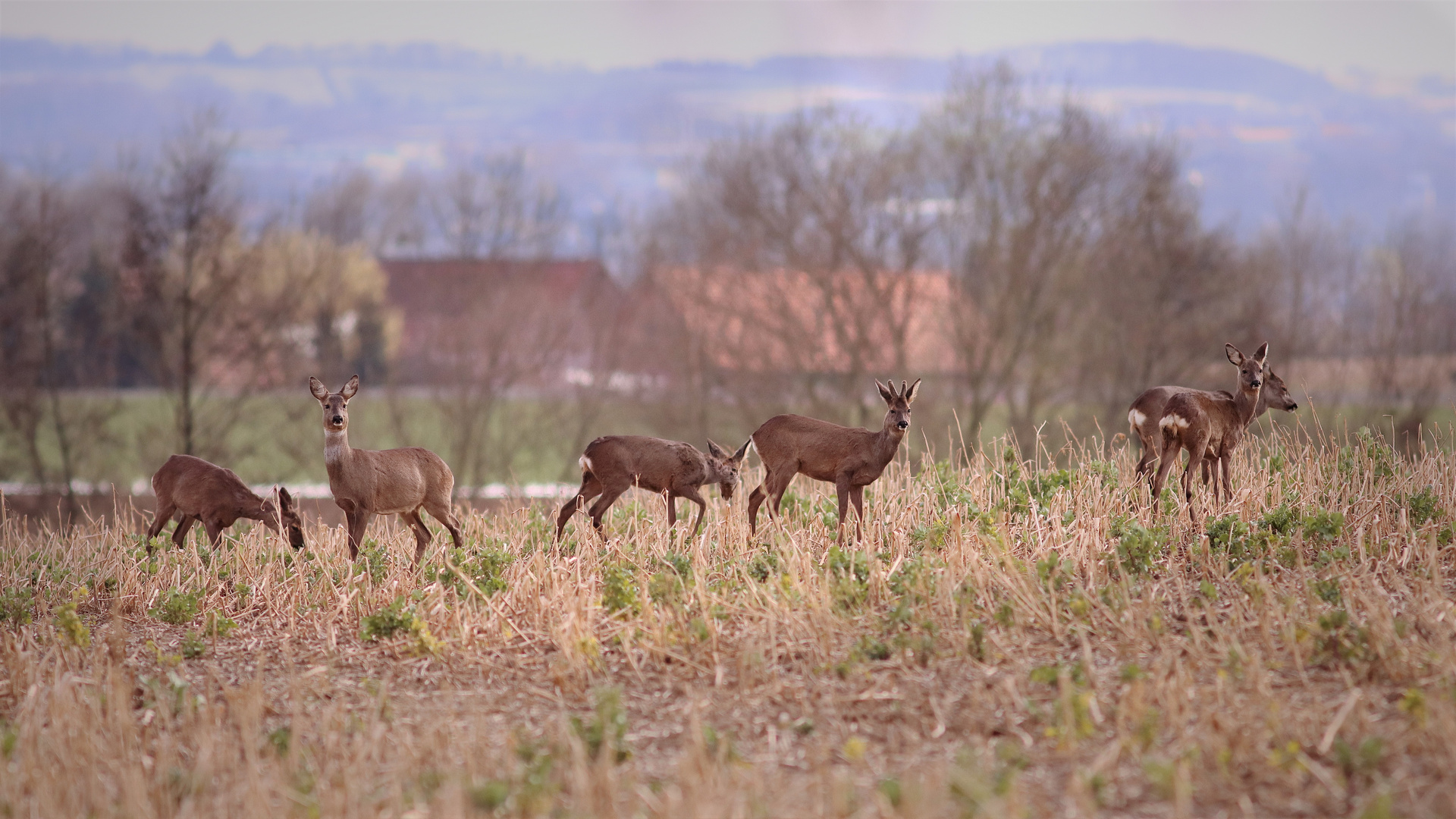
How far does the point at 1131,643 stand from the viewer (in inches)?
253

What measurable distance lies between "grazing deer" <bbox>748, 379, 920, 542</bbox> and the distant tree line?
2006 centimetres

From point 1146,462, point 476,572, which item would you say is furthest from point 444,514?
point 1146,462

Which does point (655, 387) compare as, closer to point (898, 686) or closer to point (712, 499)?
point (712, 499)

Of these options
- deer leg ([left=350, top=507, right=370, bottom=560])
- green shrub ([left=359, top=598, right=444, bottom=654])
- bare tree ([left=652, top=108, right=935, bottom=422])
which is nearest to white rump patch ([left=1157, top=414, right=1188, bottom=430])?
green shrub ([left=359, top=598, right=444, bottom=654])

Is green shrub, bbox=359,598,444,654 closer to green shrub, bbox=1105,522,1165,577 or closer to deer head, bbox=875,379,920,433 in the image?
deer head, bbox=875,379,920,433

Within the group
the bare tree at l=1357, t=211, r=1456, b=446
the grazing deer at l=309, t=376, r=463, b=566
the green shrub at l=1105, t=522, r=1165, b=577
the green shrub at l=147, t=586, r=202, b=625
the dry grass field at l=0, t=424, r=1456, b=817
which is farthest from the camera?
the bare tree at l=1357, t=211, r=1456, b=446

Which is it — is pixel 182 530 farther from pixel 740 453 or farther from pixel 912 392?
pixel 912 392

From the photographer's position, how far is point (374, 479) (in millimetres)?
8523

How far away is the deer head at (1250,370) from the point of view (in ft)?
29.2

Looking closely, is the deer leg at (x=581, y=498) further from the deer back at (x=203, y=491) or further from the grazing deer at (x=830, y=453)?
the deer back at (x=203, y=491)

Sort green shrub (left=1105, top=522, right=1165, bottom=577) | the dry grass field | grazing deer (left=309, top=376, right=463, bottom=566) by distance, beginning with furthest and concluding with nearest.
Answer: grazing deer (left=309, top=376, right=463, bottom=566) < green shrub (left=1105, top=522, right=1165, bottom=577) < the dry grass field

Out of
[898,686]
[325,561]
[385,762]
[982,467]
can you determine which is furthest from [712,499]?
[385,762]

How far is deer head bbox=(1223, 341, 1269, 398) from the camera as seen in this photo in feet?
29.2

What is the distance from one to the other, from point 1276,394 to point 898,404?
10.5 feet
